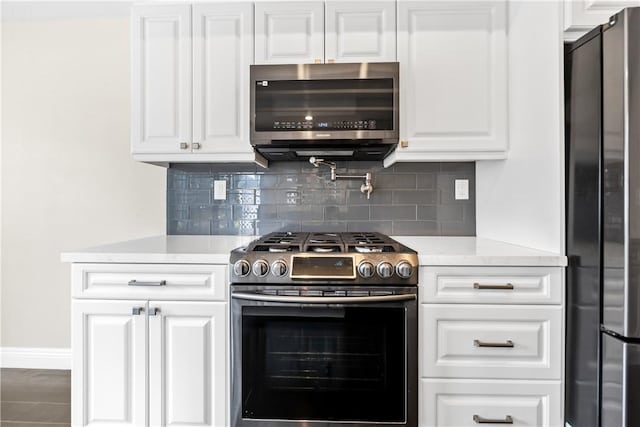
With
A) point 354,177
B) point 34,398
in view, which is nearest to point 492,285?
point 354,177

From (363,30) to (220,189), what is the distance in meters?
1.24

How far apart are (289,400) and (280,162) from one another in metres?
1.35

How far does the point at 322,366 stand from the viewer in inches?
60.6

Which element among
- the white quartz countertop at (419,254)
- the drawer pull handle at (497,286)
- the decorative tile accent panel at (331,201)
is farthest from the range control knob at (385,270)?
the decorative tile accent panel at (331,201)

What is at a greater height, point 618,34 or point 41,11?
point 41,11

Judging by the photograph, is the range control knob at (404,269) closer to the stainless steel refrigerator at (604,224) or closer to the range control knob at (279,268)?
the range control knob at (279,268)

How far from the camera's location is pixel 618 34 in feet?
4.04

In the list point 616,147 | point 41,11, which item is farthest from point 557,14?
point 41,11

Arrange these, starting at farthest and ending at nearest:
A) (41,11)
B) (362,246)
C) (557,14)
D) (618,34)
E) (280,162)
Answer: (41,11) < (280,162) < (362,246) < (557,14) < (618,34)

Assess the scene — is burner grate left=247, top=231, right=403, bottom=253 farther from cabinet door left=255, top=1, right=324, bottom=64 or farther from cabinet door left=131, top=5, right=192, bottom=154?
cabinet door left=255, top=1, right=324, bottom=64

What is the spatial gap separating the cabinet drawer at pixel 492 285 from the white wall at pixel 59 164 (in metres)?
1.80

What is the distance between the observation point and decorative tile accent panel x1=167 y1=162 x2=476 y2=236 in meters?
2.28

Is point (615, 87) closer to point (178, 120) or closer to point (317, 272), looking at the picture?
point (317, 272)

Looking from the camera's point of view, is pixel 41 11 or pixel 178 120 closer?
pixel 178 120
